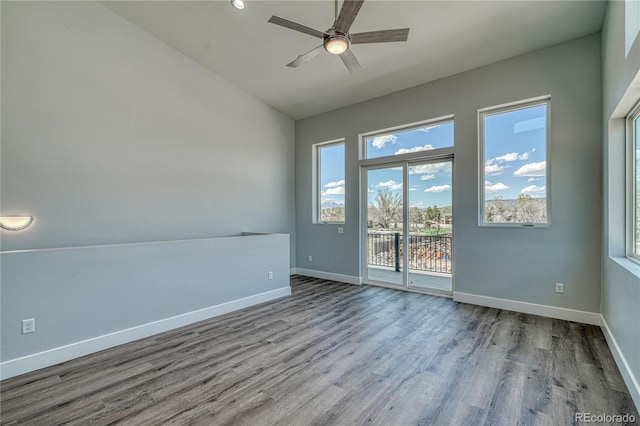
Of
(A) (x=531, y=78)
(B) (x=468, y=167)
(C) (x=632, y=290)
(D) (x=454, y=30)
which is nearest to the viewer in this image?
(C) (x=632, y=290)

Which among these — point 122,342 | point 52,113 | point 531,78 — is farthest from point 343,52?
point 122,342

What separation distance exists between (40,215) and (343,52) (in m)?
3.90

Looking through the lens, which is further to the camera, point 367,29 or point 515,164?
point 515,164

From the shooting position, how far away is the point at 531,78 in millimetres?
3908

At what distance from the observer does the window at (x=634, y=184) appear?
2.64 m

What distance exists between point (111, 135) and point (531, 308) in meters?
6.17

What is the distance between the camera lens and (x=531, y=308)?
393 centimetres

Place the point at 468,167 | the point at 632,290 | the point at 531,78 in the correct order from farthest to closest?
the point at 468,167, the point at 531,78, the point at 632,290

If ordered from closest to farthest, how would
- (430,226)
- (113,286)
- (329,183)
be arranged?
1. (113,286)
2. (430,226)
3. (329,183)

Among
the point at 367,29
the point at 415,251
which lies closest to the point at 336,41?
the point at 367,29

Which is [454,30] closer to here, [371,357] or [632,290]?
[632,290]

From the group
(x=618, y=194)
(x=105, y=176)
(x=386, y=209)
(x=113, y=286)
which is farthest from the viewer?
(x=386, y=209)

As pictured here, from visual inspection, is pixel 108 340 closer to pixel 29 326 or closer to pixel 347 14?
pixel 29 326

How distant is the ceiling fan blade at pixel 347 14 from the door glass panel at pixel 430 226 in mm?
2969
